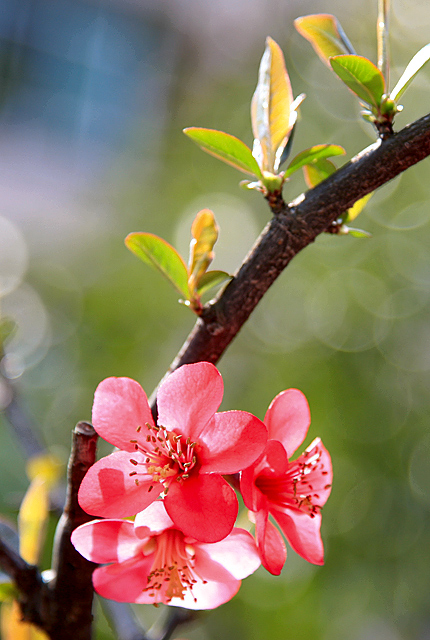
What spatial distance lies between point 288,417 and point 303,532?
7 cm

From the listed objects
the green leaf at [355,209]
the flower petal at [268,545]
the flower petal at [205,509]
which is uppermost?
the green leaf at [355,209]

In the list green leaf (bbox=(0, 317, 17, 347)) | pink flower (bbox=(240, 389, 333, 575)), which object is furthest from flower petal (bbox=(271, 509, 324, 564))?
green leaf (bbox=(0, 317, 17, 347))

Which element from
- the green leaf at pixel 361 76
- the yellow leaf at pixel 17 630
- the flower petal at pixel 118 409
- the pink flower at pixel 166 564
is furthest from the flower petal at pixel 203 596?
the green leaf at pixel 361 76

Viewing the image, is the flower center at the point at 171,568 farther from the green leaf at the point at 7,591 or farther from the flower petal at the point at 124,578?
the green leaf at the point at 7,591

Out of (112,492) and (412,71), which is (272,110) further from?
(112,492)

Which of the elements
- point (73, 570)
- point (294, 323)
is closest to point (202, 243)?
point (73, 570)

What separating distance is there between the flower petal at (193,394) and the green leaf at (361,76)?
0.20 metres

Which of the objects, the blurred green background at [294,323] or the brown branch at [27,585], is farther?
the blurred green background at [294,323]

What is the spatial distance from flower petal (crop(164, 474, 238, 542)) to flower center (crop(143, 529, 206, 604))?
0.18ft

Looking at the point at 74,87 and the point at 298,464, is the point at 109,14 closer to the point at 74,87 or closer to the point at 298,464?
the point at 74,87

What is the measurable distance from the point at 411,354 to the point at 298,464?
138 centimetres

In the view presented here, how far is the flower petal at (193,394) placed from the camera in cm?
27

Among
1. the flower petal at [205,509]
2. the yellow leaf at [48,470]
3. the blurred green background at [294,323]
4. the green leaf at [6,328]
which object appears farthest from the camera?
the blurred green background at [294,323]

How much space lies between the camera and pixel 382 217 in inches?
64.3
